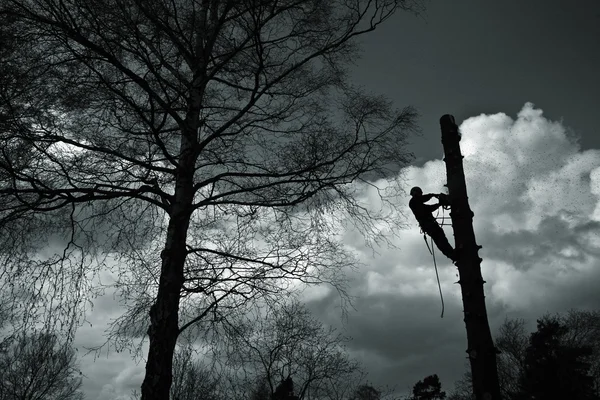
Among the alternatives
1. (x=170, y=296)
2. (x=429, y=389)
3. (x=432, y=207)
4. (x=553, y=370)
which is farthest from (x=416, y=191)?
(x=429, y=389)

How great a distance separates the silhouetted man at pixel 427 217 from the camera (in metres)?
5.41

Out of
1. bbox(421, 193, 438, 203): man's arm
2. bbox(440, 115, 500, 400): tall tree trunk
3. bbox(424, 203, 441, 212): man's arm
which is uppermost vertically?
bbox(421, 193, 438, 203): man's arm

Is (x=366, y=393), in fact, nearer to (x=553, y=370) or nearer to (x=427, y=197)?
(x=553, y=370)

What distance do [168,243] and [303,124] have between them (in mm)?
2751

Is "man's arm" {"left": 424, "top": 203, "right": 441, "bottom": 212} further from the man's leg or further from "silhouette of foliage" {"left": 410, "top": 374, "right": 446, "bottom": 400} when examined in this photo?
"silhouette of foliage" {"left": 410, "top": 374, "right": 446, "bottom": 400}

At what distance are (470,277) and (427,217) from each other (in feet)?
5.06

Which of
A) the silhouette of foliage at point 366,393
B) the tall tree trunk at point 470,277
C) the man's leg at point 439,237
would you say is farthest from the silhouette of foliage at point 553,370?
the tall tree trunk at point 470,277

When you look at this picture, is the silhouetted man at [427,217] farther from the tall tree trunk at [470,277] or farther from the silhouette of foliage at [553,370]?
the silhouette of foliage at [553,370]

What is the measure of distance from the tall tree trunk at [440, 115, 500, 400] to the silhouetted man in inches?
34.1

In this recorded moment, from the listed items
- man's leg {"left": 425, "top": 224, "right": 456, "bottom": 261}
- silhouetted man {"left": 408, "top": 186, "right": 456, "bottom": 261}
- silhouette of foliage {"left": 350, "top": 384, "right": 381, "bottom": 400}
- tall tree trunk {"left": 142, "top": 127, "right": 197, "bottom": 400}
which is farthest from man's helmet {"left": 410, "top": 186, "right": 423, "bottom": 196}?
silhouette of foliage {"left": 350, "top": 384, "right": 381, "bottom": 400}

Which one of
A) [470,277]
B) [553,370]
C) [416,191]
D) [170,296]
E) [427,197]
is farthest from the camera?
[553,370]

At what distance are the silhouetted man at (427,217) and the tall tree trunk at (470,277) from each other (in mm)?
866

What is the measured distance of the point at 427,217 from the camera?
554 cm

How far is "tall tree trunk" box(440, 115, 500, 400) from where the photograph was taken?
3730mm
